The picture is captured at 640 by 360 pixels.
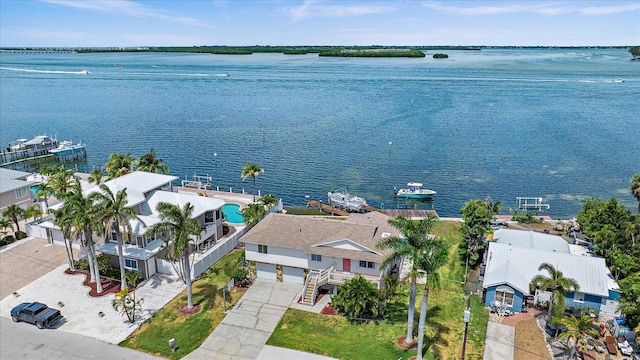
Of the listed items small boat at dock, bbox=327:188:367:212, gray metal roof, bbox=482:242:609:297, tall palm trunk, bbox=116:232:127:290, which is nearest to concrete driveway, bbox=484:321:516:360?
gray metal roof, bbox=482:242:609:297

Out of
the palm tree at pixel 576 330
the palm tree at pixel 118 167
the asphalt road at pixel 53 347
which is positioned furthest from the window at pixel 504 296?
the palm tree at pixel 118 167

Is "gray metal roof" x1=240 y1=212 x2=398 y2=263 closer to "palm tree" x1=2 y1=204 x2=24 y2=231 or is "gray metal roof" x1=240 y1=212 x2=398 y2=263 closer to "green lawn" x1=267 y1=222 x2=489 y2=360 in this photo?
"green lawn" x1=267 y1=222 x2=489 y2=360

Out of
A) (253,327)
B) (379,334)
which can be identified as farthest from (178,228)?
(379,334)

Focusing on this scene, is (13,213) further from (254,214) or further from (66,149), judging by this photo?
(66,149)

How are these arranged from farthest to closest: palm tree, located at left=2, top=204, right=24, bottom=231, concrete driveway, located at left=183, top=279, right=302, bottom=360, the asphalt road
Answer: palm tree, located at left=2, top=204, right=24, bottom=231
concrete driveway, located at left=183, top=279, right=302, bottom=360
the asphalt road

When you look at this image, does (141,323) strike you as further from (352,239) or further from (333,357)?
(352,239)

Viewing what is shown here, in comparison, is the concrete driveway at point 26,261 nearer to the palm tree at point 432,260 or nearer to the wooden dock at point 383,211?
the wooden dock at point 383,211
